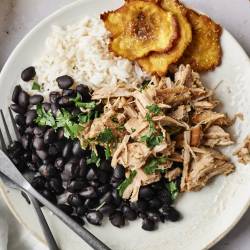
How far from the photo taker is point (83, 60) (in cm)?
365

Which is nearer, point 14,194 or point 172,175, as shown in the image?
point 172,175

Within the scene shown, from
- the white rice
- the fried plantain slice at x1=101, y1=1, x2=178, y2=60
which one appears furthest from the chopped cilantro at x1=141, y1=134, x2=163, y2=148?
the fried plantain slice at x1=101, y1=1, x2=178, y2=60

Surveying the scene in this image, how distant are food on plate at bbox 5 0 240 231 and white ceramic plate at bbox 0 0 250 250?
7 cm

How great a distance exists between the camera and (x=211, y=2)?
153 inches

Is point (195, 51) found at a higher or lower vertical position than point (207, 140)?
higher

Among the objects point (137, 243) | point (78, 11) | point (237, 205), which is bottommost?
point (137, 243)

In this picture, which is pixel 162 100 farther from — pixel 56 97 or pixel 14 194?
pixel 14 194

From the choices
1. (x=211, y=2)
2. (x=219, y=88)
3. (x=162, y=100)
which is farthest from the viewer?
(x=211, y=2)

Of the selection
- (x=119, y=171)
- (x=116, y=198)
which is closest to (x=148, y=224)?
(x=116, y=198)

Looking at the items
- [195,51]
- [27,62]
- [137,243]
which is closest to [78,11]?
[27,62]

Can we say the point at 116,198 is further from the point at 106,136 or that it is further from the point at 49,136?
the point at 49,136

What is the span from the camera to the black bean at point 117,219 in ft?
11.4

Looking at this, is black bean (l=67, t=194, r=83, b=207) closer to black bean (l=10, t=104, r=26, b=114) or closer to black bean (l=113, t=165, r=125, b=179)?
black bean (l=113, t=165, r=125, b=179)

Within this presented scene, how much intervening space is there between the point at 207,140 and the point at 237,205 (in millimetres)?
403
